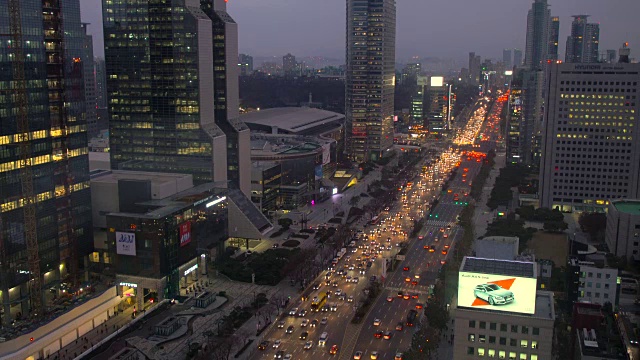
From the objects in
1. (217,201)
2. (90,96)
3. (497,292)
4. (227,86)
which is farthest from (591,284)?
(90,96)

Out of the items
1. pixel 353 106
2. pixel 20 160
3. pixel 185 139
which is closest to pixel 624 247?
pixel 185 139

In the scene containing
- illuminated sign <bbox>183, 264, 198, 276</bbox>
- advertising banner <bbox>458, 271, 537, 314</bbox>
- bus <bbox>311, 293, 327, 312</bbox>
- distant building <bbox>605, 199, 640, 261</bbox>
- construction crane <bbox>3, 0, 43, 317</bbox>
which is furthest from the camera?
distant building <bbox>605, 199, 640, 261</bbox>

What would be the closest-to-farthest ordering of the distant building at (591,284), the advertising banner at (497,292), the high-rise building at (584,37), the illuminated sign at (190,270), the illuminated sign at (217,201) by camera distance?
the advertising banner at (497,292)
the distant building at (591,284)
the illuminated sign at (190,270)
the illuminated sign at (217,201)
the high-rise building at (584,37)

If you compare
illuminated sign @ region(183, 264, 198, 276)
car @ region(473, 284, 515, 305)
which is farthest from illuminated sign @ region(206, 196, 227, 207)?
car @ region(473, 284, 515, 305)

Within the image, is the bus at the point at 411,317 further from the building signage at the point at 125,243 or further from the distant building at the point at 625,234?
the distant building at the point at 625,234

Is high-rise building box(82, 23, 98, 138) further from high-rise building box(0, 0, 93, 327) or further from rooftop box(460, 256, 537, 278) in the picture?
rooftop box(460, 256, 537, 278)

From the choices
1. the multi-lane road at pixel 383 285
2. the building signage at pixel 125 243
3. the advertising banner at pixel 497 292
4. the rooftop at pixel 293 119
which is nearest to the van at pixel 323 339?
the multi-lane road at pixel 383 285

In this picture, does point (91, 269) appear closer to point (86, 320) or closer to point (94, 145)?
point (86, 320)
